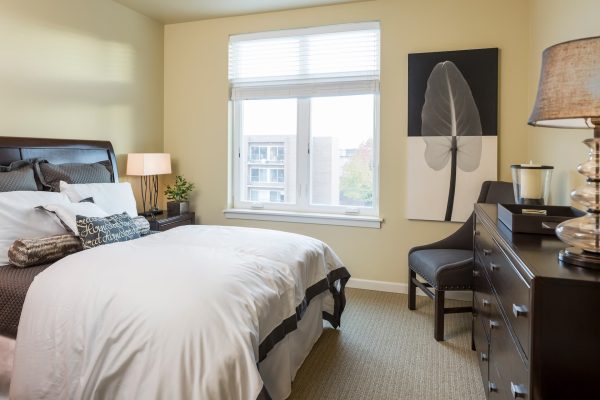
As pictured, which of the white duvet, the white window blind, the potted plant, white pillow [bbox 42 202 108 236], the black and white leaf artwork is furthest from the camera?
the potted plant

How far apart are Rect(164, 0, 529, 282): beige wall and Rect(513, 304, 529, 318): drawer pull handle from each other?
2482 mm

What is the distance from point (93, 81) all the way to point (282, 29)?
1853 millimetres

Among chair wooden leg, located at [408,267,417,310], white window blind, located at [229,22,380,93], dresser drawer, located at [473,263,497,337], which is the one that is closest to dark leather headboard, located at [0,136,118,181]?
white window blind, located at [229,22,380,93]

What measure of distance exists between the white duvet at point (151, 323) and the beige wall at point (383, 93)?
1.86 metres

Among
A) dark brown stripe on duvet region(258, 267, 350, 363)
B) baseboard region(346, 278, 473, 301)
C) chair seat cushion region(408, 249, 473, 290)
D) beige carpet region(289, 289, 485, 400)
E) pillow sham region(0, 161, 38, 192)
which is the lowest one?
beige carpet region(289, 289, 485, 400)

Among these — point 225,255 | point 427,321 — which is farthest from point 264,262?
point 427,321

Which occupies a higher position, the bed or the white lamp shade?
the white lamp shade

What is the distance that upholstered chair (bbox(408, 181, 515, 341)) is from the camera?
272 centimetres

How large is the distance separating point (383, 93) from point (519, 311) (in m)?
2.89

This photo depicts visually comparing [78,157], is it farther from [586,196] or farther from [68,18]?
[586,196]

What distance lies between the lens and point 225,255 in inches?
81.2

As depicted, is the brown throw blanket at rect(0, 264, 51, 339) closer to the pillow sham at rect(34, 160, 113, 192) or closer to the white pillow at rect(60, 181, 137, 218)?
the white pillow at rect(60, 181, 137, 218)

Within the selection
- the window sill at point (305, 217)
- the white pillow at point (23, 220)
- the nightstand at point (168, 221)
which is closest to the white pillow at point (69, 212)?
the white pillow at point (23, 220)

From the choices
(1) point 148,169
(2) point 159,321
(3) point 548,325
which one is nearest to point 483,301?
(3) point 548,325
